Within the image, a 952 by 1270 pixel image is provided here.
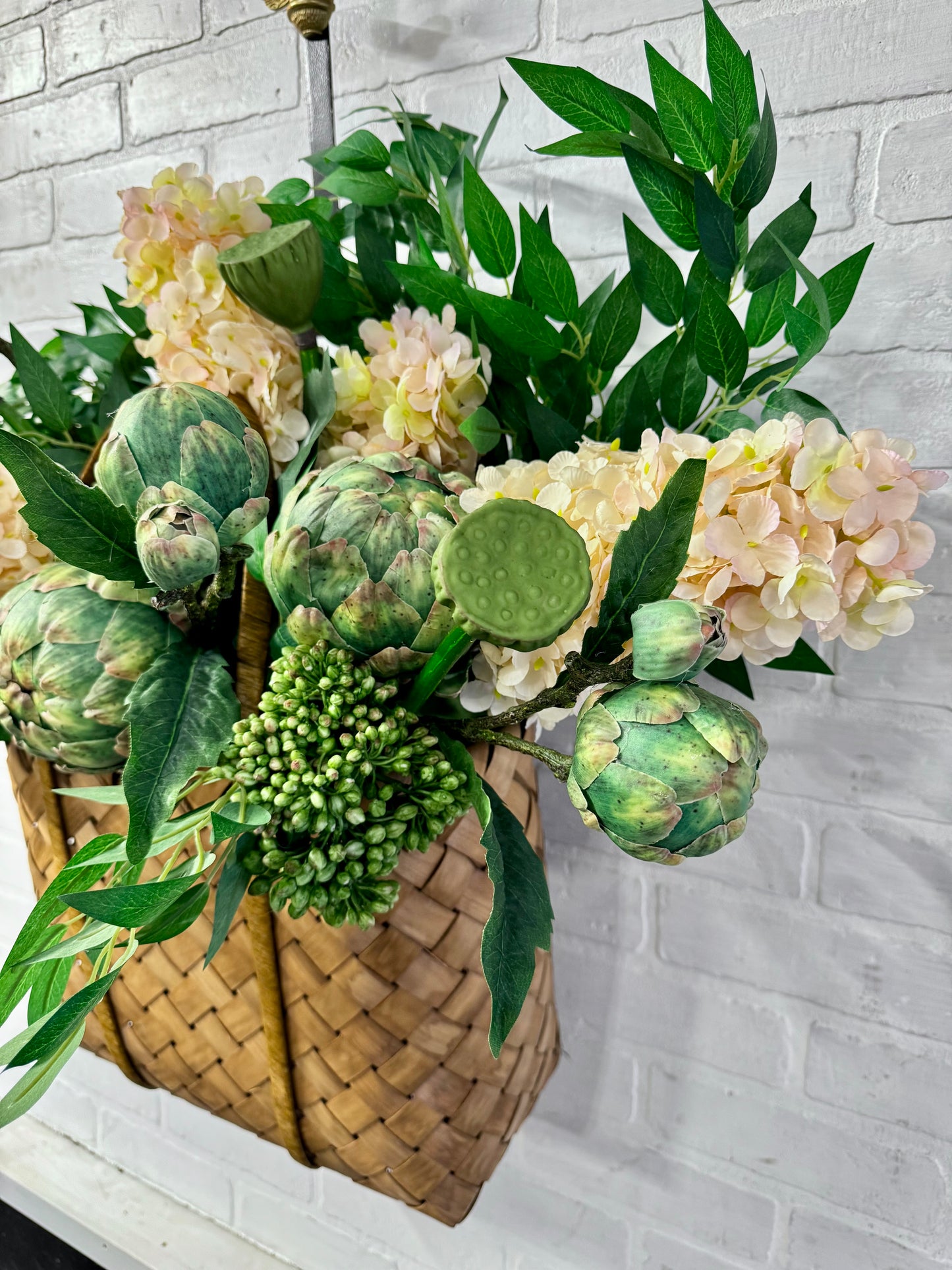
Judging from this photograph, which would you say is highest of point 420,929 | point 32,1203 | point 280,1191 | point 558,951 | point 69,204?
point 69,204

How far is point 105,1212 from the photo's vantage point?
45.9 inches

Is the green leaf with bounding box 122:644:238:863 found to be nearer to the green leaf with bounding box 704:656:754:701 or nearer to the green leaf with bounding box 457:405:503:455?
the green leaf with bounding box 457:405:503:455

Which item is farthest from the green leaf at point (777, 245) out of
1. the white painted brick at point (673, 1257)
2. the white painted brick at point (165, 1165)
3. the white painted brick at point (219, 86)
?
the white painted brick at point (165, 1165)

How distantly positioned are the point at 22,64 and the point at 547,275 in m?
0.82

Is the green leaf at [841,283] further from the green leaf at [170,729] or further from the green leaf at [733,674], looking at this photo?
the green leaf at [170,729]

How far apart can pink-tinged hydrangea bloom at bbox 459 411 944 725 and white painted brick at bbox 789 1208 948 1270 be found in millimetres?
537

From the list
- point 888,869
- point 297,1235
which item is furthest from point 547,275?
point 297,1235

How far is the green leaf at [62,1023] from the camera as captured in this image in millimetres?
389

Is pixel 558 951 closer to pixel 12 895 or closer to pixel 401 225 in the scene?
pixel 401 225

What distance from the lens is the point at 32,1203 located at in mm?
1217

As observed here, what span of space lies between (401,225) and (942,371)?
37 centimetres

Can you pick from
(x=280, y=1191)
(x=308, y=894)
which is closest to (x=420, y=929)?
(x=308, y=894)

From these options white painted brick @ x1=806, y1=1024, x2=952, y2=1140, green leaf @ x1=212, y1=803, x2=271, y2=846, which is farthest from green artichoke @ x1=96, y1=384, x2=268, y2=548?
white painted brick @ x1=806, y1=1024, x2=952, y2=1140

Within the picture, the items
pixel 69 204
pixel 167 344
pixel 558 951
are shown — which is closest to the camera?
pixel 167 344
